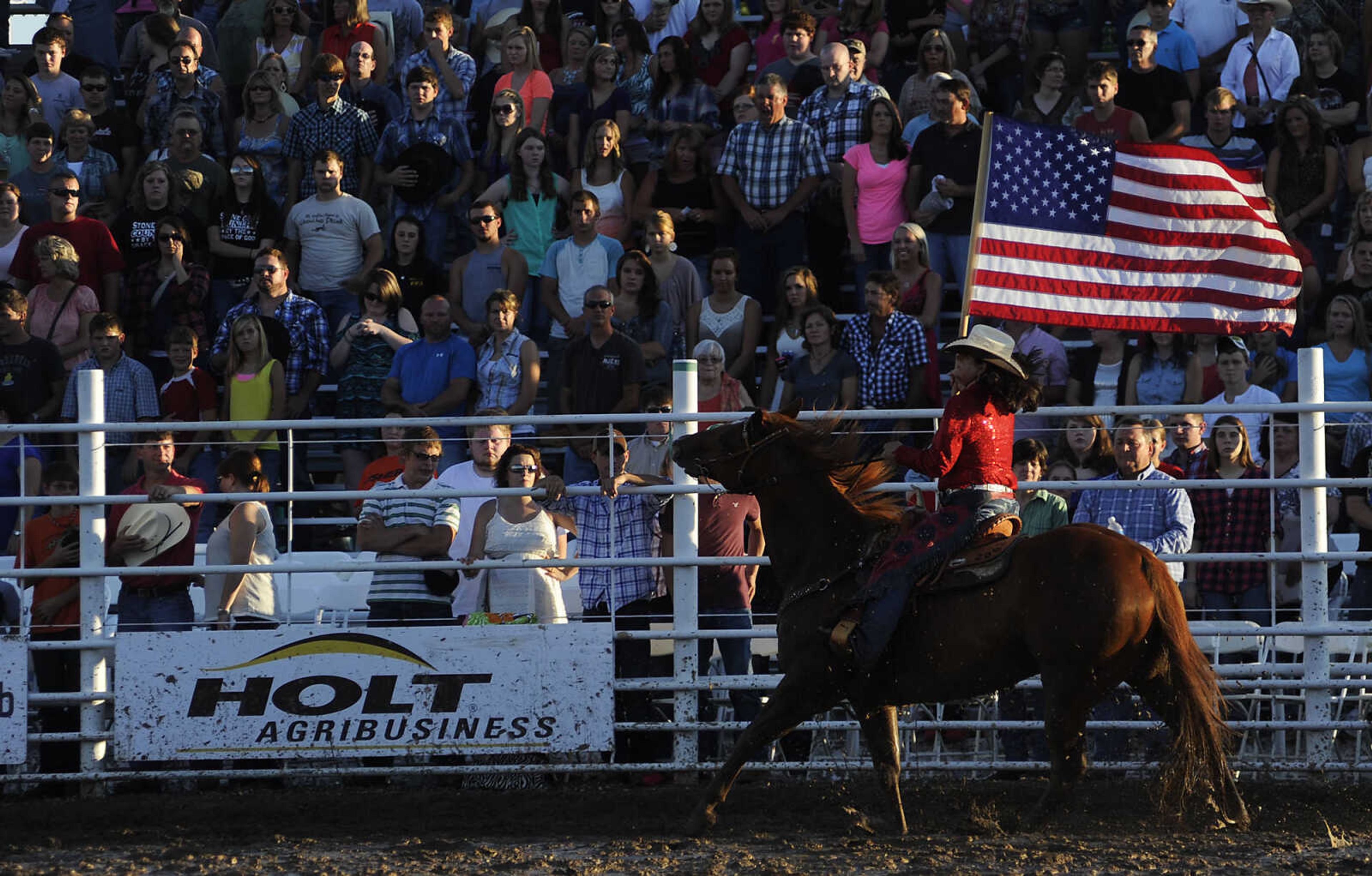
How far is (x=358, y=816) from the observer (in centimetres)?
788

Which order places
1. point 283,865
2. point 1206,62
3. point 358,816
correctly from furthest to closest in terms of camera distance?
point 1206,62, point 358,816, point 283,865

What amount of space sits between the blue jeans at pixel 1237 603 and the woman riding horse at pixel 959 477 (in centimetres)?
225

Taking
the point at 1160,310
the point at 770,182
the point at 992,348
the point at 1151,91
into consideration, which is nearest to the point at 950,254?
the point at 770,182

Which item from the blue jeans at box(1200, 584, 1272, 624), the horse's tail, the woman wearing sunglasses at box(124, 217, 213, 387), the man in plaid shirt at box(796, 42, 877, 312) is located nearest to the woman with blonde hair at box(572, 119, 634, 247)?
the man in plaid shirt at box(796, 42, 877, 312)

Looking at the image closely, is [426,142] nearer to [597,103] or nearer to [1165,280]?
[597,103]

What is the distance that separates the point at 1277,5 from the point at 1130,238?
15.9 feet

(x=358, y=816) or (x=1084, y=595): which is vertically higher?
(x=1084, y=595)

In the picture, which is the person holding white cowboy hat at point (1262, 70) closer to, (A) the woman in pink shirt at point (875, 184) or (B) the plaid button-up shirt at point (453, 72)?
(A) the woman in pink shirt at point (875, 184)

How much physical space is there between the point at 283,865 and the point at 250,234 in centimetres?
684

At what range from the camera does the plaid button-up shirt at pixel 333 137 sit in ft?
42.8

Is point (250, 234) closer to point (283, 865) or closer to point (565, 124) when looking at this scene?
point (565, 124)

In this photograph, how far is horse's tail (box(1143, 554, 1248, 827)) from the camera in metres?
7.03

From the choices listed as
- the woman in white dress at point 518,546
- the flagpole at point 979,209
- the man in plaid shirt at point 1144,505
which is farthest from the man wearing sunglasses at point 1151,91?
the woman in white dress at point 518,546

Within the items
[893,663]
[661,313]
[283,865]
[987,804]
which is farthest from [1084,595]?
[661,313]
